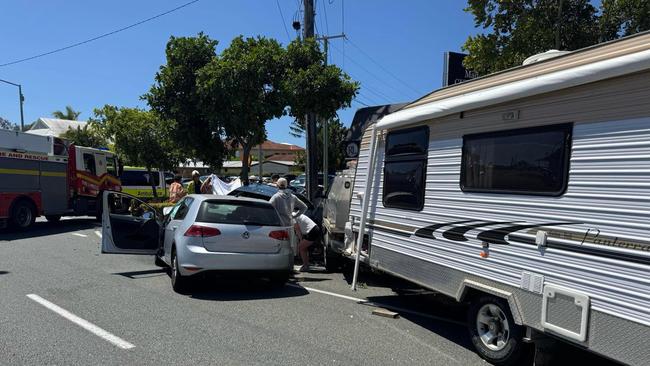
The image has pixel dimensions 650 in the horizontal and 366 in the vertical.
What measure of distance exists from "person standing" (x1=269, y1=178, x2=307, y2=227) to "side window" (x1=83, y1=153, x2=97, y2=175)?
1081 centimetres

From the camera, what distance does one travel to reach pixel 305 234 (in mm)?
9438

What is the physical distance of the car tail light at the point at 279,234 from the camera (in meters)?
7.56

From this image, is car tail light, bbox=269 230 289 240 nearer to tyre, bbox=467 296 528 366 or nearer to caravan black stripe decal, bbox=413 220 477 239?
caravan black stripe decal, bbox=413 220 477 239

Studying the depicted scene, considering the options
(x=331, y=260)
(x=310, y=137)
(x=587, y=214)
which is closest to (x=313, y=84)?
(x=310, y=137)

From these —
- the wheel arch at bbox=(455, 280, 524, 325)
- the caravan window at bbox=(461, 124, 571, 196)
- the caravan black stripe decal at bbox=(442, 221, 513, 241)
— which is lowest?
the wheel arch at bbox=(455, 280, 524, 325)

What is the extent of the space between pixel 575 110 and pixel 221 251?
4963 mm

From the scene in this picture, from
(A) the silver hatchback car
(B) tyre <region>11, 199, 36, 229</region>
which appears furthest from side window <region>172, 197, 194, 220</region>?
(B) tyre <region>11, 199, 36, 229</region>

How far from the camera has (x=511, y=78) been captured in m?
4.78

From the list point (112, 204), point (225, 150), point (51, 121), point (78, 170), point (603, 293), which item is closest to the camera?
point (603, 293)

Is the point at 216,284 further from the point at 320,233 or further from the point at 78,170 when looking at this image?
the point at 78,170

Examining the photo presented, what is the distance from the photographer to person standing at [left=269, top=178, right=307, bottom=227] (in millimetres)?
9271

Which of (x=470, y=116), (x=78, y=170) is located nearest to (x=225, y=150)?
(x=78, y=170)

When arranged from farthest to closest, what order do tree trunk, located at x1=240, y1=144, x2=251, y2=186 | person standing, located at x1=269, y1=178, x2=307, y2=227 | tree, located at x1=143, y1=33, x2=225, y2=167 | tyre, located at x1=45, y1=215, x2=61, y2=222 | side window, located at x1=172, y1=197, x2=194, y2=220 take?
tyre, located at x1=45, y1=215, x2=61, y2=222, tree trunk, located at x1=240, y1=144, x2=251, y2=186, tree, located at x1=143, y1=33, x2=225, y2=167, person standing, located at x1=269, y1=178, x2=307, y2=227, side window, located at x1=172, y1=197, x2=194, y2=220

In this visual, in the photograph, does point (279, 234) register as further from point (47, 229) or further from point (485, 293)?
point (47, 229)
